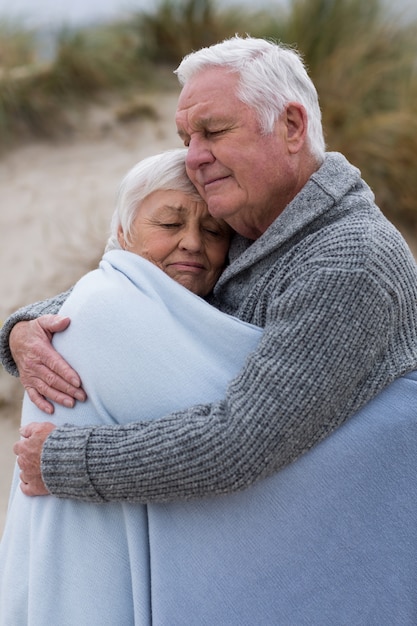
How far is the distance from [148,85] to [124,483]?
5.99m

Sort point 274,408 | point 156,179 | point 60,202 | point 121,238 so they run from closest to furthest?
point 274,408, point 156,179, point 121,238, point 60,202

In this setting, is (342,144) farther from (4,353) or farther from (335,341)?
(335,341)

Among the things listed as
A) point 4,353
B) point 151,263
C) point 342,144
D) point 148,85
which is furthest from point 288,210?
point 148,85

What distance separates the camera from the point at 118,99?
7352 mm

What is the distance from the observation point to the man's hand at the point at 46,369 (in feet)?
6.95

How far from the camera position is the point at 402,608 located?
6.75 ft

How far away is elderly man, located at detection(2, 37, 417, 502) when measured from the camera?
73.0 inches

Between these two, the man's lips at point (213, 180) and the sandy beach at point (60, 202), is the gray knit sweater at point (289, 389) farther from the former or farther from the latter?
the sandy beach at point (60, 202)

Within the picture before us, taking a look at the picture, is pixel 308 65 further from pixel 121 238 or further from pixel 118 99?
pixel 121 238

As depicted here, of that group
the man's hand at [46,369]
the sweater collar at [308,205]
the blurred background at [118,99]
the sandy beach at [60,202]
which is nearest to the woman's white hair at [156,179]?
the sweater collar at [308,205]

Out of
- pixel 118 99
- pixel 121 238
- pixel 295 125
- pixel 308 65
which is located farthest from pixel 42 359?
pixel 118 99

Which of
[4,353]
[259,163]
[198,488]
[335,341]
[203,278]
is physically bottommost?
[4,353]

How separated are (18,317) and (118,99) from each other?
5178 millimetres

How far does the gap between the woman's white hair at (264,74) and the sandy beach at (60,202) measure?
3174mm
